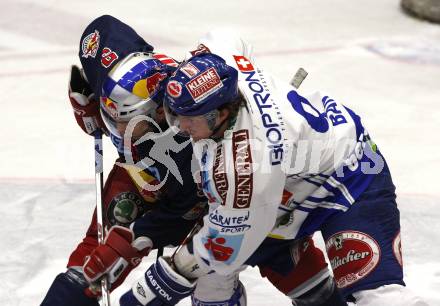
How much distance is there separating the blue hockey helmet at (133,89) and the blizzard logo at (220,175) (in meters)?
0.44

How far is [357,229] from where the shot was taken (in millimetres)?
3537

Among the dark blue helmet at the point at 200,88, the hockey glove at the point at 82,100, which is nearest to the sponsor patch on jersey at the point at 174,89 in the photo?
the dark blue helmet at the point at 200,88

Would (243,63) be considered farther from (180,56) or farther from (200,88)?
(180,56)

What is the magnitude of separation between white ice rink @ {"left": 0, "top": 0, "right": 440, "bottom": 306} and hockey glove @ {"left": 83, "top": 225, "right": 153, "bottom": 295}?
2.35 ft

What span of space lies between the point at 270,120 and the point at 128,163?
2.48ft

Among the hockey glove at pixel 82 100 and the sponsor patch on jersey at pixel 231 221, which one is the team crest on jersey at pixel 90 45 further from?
the sponsor patch on jersey at pixel 231 221

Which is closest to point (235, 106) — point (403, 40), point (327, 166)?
point (327, 166)

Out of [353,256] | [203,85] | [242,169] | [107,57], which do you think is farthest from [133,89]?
[353,256]

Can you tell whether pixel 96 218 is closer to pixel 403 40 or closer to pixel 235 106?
pixel 235 106

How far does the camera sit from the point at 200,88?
126 inches

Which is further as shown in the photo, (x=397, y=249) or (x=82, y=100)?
(x=82, y=100)

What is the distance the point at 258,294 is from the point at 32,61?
3.65m

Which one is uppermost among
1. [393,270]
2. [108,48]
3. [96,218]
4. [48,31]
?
[108,48]

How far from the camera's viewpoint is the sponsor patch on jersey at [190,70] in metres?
3.24
